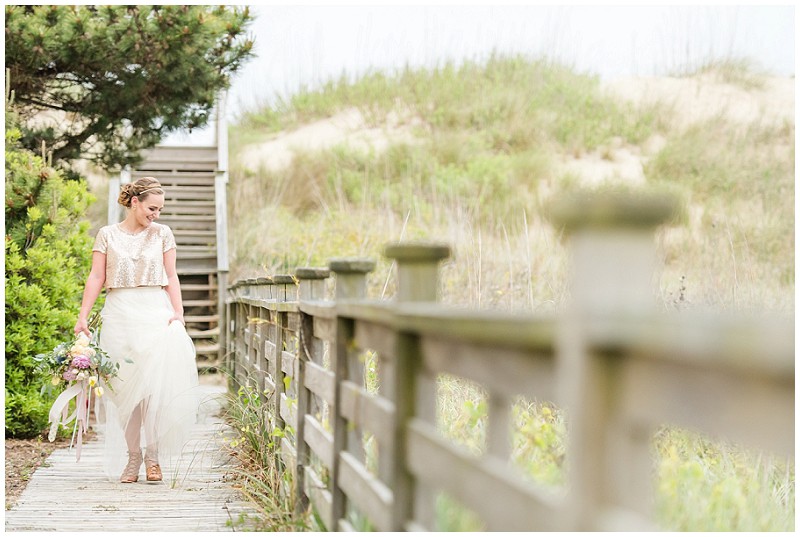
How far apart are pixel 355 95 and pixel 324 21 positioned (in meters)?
1.79

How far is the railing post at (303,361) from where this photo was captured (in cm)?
374

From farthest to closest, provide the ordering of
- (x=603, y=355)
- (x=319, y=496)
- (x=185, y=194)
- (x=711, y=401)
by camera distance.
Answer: (x=185, y=194)
(x=319, y=496)
(x=603, y=355)
(x=711, y=401)

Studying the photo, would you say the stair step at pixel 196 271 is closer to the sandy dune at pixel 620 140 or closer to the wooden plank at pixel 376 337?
the sandy dune at pixel 620 140

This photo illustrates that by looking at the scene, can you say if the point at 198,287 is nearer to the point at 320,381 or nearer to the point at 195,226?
the point at 195,226

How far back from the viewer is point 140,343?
16.9 feet

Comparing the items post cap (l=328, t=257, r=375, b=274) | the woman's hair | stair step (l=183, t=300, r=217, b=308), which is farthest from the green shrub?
stair step (l=183, t=300, r=217, b=308)

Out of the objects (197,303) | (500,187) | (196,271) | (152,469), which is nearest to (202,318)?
(197,303)

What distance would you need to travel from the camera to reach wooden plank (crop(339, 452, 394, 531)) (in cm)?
246

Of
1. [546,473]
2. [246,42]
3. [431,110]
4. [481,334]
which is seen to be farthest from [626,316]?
[431,110]

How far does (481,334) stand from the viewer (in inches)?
71.8

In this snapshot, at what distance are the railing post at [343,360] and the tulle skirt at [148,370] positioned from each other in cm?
230

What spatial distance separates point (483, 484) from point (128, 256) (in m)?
3.72

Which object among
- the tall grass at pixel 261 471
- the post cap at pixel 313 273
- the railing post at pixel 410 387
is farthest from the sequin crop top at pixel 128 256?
the railing post at pixel 410 387

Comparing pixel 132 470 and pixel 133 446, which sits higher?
pixel 133 446
